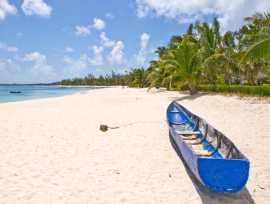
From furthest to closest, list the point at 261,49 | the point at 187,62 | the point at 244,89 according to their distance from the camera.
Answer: the point at 187,62 < the point at 244,89 < the point at 261,49

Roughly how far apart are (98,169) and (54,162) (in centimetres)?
106

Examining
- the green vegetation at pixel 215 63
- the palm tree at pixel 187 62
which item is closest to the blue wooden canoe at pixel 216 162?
the green vegetation at pixel 215 63

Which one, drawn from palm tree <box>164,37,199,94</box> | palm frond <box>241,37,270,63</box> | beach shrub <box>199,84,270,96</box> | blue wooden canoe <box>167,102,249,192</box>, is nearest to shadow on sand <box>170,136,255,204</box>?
blue wooden canoe <box>167,102,249,192</box>

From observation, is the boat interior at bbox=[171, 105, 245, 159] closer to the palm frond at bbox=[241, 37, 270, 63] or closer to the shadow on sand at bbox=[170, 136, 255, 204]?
the shadow on sand at bbox=[170, 136, 255, 204]

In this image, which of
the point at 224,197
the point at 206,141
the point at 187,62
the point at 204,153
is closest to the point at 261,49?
the point at 206,141

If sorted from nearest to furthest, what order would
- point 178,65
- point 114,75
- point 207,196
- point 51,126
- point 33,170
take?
point 207,196 < point 33,170 < point 51,126 < point 178,65 < point 114,75

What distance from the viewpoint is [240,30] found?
23.0m

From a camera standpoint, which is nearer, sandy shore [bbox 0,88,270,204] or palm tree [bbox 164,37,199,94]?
sandy shore [bbox 0,88,270,204]

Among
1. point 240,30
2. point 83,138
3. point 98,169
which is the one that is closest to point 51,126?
point 83,138

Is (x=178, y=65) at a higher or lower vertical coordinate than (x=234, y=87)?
higher

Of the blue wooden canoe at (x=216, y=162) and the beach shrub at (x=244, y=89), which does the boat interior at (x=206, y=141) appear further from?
the beach shrub at (x=244, y=89)

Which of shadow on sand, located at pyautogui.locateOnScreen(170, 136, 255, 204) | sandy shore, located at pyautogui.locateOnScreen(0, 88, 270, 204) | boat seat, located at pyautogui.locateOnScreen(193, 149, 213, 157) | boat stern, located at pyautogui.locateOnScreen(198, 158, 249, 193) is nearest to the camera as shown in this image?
boat stern, located at pyautogui.locateOnScreen(198, 158, 249, 193)

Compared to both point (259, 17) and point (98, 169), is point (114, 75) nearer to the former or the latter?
point (259, 17)

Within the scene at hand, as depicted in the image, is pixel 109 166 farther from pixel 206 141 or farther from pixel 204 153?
pixel 206 141
